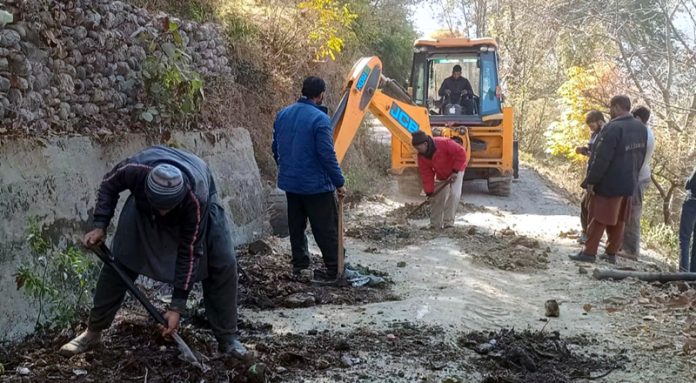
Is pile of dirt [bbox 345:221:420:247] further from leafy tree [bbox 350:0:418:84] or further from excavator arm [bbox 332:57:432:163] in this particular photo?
leafy tree [bbox 350:0:418:84]

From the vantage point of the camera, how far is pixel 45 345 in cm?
417

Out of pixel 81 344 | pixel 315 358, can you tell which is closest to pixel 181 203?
pixel 81 344

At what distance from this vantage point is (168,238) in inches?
154

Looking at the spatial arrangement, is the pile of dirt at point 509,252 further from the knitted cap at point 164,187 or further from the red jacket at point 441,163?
the knitted cap at point 164,187

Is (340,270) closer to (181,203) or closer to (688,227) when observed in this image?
(181,203)

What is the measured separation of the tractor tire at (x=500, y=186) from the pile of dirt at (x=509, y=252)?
13.4 ft

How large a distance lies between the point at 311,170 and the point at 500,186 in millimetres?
7810

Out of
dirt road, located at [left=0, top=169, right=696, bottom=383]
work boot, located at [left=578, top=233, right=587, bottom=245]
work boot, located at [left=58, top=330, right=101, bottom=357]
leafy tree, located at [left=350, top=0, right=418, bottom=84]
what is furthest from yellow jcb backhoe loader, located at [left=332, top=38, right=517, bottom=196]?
work boot, located at [left=58, top=330, right=101, bottom=357]

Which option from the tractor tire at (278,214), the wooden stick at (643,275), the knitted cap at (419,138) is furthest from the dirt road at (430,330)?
the knitted cap at (419,138)

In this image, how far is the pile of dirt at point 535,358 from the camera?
4.07 meters

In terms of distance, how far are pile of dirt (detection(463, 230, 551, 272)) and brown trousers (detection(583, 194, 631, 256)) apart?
541mm

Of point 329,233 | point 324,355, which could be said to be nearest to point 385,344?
point 324,355

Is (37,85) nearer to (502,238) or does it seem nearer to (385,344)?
(385,344)

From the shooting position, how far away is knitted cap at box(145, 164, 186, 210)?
3.40m
